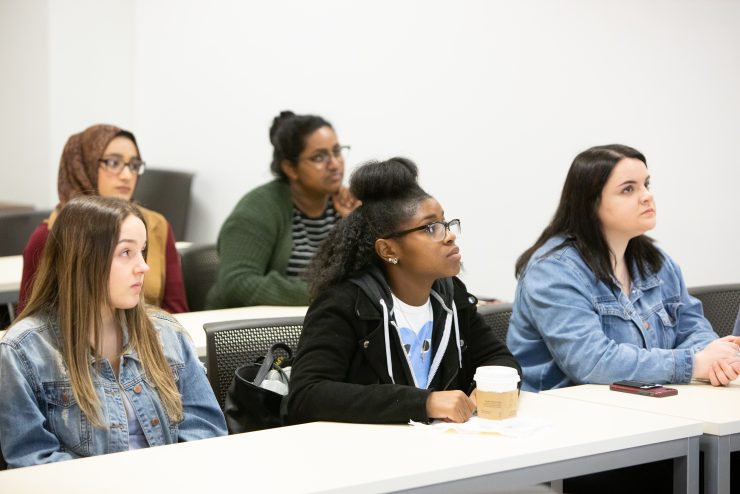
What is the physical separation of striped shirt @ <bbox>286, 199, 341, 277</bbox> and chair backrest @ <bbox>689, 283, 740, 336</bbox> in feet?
4.87

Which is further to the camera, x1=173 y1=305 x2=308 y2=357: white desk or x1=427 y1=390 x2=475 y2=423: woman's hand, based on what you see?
x1=173 y1=305 x2=308 y2=357: white desk

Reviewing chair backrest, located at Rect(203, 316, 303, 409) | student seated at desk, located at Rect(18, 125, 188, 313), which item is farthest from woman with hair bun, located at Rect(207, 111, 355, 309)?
chair backrest, located at Rect(203, 316, 303, 409)

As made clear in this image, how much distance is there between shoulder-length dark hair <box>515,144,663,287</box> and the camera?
292cm

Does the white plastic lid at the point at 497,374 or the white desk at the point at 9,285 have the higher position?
the white plastic lid at the point at 497,374

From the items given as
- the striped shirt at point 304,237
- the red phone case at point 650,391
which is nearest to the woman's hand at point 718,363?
the red phone case at point 650,391

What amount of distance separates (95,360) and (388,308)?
27.3 inches

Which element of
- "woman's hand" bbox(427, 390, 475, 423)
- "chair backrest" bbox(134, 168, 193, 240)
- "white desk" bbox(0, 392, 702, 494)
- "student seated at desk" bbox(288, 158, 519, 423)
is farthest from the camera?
"chair backrest" bbox(134, 168, 193, 240)

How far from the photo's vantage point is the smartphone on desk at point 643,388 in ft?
8.31

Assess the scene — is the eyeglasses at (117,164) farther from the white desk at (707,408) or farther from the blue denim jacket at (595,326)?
the white desk at (707,408)

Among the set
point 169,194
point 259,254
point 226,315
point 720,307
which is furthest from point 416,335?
point 169,194

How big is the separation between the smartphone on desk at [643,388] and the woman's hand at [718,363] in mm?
134

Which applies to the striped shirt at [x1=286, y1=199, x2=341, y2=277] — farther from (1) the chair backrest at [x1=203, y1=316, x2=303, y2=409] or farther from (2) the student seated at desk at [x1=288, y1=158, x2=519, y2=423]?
(2) the student seated at desk at [x1=288, y1=158, x2=519, y2=423]

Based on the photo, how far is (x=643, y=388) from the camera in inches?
101

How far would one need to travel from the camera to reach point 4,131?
704cm
